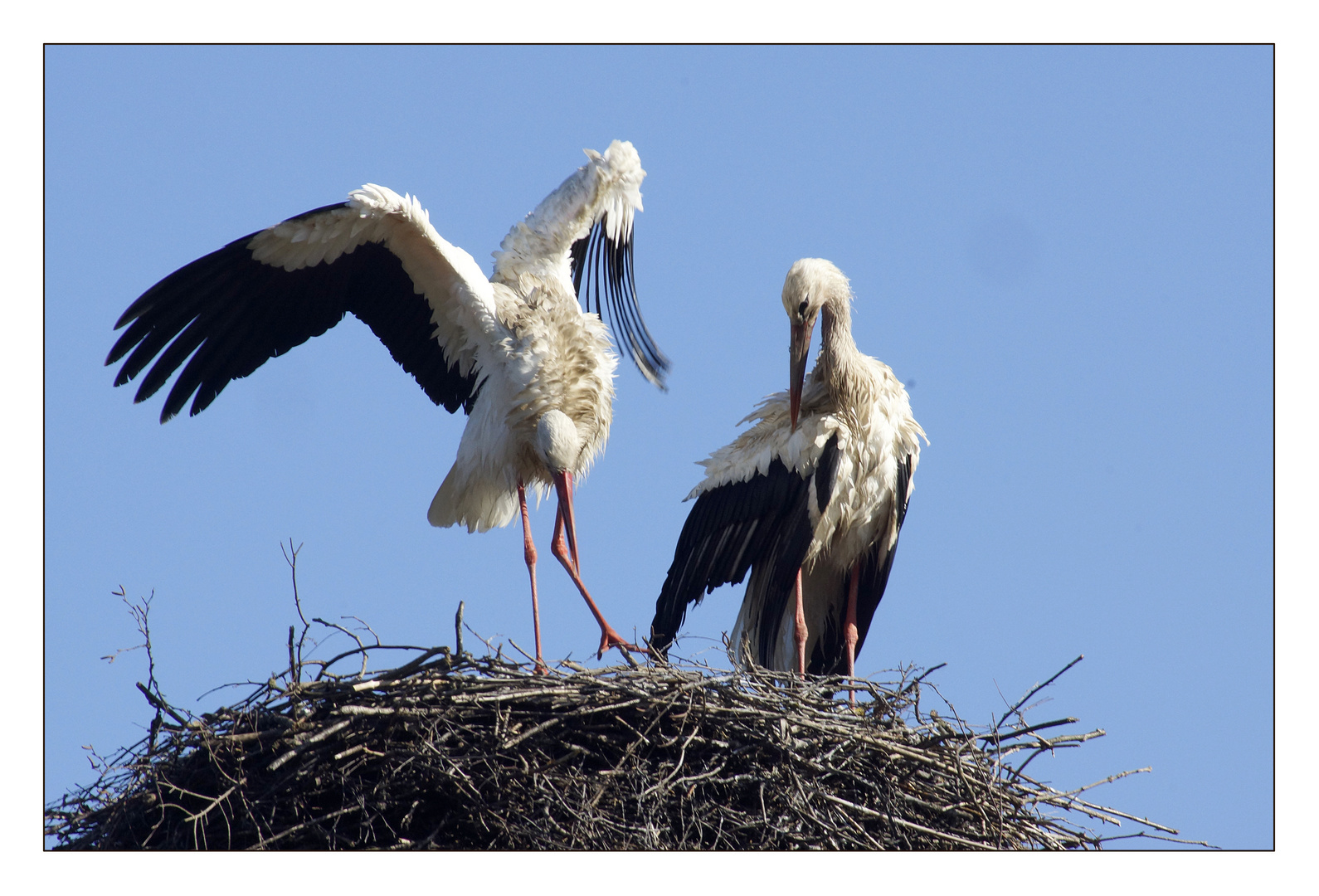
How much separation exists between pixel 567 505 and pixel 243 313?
1.61m

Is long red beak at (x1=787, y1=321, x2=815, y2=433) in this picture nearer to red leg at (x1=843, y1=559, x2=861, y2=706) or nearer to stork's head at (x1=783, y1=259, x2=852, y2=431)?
stork's head at (x1=783, y1=259, x2=852, y2=431)

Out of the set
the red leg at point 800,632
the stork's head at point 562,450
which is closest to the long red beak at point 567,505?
the stork's head at point 562,450

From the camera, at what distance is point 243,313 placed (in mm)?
6168

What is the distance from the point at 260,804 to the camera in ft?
14.9

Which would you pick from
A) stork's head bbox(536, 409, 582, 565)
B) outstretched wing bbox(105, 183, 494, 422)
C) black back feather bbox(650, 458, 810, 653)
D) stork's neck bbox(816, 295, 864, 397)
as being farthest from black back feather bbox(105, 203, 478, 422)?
stork's neck bbox(816, 295, 864, 397)

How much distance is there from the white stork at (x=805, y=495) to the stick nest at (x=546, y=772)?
4.52ft

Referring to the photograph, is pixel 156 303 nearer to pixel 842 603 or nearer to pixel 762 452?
pixel 762 452

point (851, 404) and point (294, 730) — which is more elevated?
point (851, 404)

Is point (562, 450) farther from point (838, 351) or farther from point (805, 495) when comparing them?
point (838, 351)

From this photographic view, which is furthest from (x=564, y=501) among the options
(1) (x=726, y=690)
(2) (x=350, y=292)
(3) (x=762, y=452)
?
(1) (x=726, y=690)

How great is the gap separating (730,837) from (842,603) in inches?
86.8

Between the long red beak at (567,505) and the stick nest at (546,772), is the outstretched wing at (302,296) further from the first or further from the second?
the stick nest at (546,772)

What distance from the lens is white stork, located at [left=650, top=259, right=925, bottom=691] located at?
6.17m

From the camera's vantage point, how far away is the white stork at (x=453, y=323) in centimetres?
602
